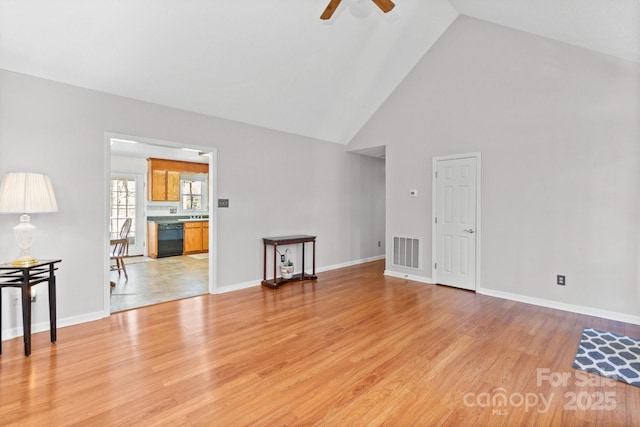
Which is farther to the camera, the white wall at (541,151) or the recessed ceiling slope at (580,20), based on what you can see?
the white wall at (541,151)

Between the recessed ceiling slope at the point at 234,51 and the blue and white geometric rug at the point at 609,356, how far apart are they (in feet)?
14.6

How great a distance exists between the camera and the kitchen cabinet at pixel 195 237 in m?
7.99

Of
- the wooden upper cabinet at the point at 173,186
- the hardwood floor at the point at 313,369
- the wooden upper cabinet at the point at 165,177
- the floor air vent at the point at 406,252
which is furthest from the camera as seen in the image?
the wooden upper cabinet at the point at 173,186

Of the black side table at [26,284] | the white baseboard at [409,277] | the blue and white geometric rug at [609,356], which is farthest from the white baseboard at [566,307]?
the black side table at [26,284]

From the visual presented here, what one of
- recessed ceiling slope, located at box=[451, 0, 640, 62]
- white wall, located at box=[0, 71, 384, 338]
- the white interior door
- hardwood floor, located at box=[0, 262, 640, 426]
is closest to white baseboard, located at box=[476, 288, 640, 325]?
hardwood floor, located at box=[0, 262, 640, 426]

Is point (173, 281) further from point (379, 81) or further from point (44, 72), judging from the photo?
point (379, 81)

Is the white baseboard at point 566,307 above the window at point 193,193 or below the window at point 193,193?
below

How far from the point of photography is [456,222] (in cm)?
471

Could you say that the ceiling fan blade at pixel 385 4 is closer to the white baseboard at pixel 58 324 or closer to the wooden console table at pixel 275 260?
the wooden console table at pixel 275 260

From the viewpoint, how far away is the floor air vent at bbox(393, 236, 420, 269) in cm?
527

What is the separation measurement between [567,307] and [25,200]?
5.99 m

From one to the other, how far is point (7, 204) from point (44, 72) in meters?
1.42

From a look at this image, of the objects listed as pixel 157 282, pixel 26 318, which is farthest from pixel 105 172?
pixel 157 282

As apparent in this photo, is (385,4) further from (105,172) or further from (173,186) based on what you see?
(173,186)
